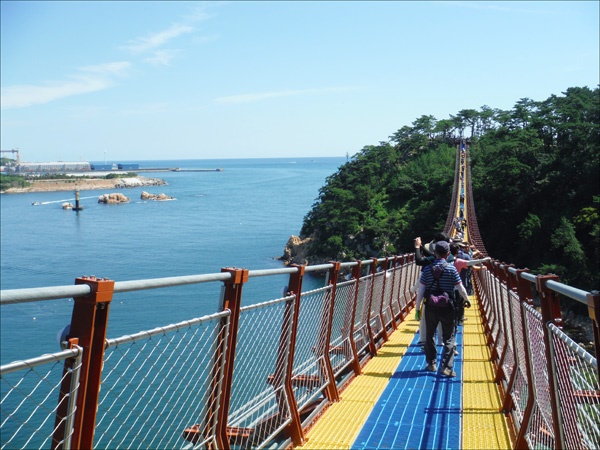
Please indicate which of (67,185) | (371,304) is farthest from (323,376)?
(67,185)

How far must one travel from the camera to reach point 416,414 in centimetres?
577

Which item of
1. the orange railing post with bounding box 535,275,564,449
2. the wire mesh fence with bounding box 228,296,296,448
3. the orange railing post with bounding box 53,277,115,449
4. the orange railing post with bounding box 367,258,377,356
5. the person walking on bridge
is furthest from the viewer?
the orange railing post with bounding box 367,258,377,356

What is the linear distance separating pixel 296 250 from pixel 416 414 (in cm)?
6525

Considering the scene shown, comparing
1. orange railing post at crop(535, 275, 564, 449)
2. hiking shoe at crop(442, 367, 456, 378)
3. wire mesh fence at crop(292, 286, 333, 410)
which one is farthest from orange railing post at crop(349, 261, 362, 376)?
orange railing post at crop(535, 275, 564, 449)

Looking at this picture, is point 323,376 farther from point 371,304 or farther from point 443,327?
point 371,304

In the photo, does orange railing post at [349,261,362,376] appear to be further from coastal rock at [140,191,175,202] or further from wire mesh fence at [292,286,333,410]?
coastal rock at [140,191,175,202]

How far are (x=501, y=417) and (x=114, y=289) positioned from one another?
429 centimetres

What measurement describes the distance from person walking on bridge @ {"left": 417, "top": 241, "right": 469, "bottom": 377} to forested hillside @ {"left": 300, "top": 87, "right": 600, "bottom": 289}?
134 feet

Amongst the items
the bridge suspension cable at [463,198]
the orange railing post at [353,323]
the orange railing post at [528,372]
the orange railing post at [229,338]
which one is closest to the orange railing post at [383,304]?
the orange railing post at [353,323]

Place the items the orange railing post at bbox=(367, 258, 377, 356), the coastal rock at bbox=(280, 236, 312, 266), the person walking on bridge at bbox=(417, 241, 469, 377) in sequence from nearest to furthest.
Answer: the person walking on bridge at bbox=(417, 241, 469, 377) < the orange railing post at bbox=(367, 258, 377, 356) < the coastal rock at bbox=(280, 236, 312, 266)

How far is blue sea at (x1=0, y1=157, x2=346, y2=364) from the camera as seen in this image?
40094 millimetres

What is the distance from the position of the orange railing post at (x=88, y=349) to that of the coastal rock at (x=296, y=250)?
2609 inches

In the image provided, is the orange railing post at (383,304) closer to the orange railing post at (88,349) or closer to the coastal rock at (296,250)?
the orange railing post at (88,349)

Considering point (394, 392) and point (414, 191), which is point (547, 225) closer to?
point (414, 191)
